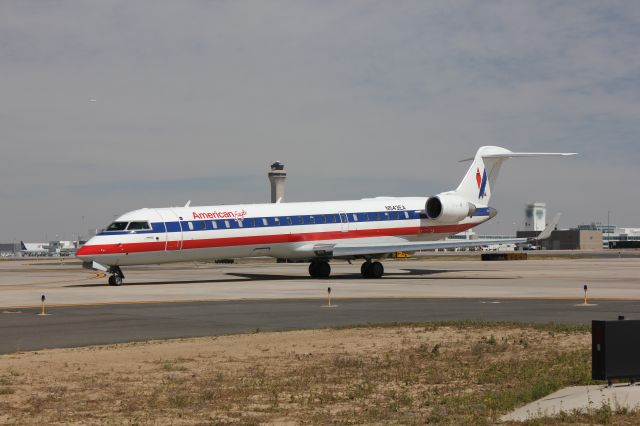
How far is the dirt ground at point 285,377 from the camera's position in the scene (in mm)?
10430

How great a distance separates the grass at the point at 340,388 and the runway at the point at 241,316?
438 centimetres

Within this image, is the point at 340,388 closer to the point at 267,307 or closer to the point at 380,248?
the point at 267,307

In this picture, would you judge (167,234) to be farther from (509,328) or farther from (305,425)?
(305,425)

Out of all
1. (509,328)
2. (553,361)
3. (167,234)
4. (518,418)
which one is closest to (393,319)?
(509,328)

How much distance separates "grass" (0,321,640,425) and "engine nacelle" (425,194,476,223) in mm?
31076

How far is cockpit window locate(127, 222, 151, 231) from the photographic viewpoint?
3825 cm

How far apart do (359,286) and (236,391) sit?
25.4m

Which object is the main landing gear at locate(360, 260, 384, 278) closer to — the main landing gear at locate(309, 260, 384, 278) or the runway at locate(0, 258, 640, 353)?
the main landing gear at locate(309, 260, 384, 278)

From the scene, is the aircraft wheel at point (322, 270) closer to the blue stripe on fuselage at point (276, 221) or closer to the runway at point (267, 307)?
the blue stripe on fuselage at point (276, 221)

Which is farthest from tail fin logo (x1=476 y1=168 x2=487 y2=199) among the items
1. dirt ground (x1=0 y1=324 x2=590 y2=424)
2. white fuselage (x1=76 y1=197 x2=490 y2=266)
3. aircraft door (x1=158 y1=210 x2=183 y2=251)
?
dirt ground (x1=0 y1=324 x2=590 y2=424)

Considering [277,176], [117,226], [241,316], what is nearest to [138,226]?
[117,226]

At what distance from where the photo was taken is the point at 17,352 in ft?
52.4

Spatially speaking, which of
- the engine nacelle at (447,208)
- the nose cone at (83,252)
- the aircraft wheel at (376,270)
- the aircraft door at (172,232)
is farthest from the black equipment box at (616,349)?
the engine nacelle at (447,208)

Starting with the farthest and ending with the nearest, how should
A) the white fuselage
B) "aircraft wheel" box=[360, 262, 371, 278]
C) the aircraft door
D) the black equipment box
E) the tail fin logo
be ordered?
the tail fin logo < "aircraft wheel" box=[360, 262, 371, 278] < the aircraft door < the white fuselage < the black equipment box
